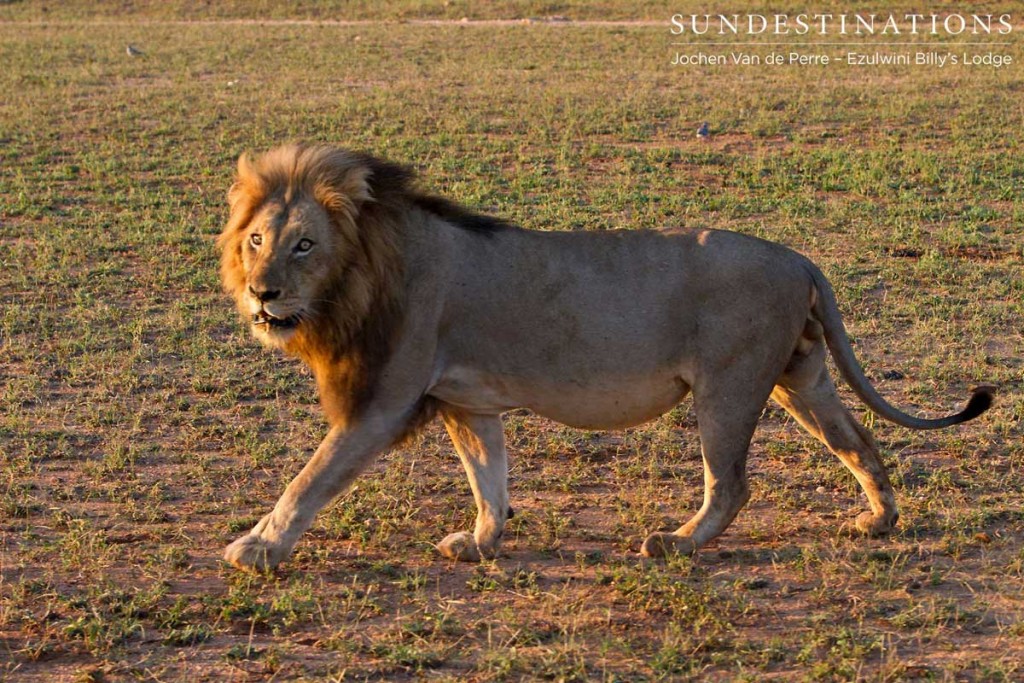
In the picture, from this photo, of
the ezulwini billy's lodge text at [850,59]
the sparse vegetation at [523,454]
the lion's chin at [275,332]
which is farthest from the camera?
the ezulwini billy's lodge text at [850,59]

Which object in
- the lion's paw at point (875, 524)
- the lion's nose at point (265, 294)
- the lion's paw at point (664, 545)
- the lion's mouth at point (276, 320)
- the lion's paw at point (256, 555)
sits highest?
the lion's nose at point (265, 294)

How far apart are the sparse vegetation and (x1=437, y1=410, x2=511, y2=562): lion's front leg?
10cm

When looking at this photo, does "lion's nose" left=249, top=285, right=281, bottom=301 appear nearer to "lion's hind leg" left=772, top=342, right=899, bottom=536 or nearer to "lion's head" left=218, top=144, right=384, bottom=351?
"lion's head" left=218, top=144, right=384, bottom=351

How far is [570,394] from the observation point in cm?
495

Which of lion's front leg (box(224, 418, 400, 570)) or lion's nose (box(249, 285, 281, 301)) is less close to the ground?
lion's nose (box(249, 285, 281, 301))

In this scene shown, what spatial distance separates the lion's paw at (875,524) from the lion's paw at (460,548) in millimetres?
1406

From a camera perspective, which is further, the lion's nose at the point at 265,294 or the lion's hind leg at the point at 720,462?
the lion's hind leg at the point at 720,462

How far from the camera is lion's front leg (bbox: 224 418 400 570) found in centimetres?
470

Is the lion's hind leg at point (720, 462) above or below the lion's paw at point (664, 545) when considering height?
above

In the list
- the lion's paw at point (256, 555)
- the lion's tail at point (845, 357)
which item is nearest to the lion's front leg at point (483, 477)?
the lion's paw at point (256, 555)

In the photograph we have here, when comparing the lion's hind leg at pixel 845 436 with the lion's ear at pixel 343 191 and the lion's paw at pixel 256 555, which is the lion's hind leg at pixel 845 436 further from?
the lion's paw at pixel 256 555

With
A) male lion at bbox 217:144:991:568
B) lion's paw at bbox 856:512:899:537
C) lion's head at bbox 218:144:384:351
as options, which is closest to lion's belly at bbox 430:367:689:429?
male lion at bbox 217:144:991:568

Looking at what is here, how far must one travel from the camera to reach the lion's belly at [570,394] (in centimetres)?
492

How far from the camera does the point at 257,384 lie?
705 centimetres
